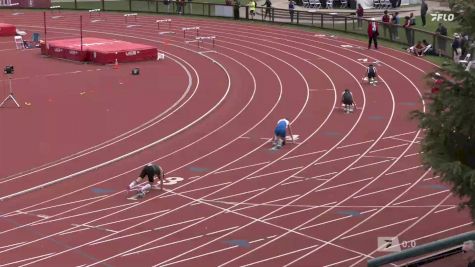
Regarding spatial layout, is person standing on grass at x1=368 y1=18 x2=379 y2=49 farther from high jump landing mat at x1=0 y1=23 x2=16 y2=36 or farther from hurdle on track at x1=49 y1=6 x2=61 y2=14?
hurdle on track at x1=49 y1=6 x2=61 y2=14

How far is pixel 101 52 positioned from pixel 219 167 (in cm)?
1755

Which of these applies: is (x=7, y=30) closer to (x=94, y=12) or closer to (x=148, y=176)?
(x=94, y=12)

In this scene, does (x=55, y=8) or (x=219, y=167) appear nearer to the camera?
(x=219, y=167)

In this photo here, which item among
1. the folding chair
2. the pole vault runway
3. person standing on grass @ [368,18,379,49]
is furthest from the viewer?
the folding chair

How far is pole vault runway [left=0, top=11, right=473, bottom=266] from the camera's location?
49.7 ft

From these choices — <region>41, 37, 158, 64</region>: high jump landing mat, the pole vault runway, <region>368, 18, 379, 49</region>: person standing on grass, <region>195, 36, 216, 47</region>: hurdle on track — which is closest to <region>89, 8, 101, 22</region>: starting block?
<region>195, 36, 216, 47</region>: hurdle on track

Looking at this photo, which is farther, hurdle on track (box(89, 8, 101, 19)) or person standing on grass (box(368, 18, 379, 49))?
hurdle on track (box(89, 8, 101, 19))

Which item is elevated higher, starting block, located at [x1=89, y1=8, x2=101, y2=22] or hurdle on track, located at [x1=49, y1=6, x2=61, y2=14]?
hurdle on track, located at [x1=49, y1=6, x2=61, y2=14]

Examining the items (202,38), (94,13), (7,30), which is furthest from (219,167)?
(94,13)

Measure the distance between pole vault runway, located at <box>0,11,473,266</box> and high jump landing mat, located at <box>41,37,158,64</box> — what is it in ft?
3.00

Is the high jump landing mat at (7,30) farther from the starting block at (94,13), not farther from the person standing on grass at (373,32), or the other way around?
the person standing on grass at (373,32)

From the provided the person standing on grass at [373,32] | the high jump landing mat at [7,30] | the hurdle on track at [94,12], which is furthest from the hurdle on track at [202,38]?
the hurdle on track at [94,12]

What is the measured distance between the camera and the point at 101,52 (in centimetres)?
3628

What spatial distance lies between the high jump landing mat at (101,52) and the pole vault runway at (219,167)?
0.92 metres
